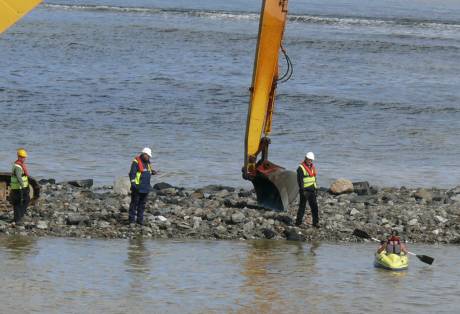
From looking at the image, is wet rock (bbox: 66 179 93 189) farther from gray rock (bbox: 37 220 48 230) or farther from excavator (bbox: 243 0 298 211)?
gray rock (bbox: 37 220 48 230)

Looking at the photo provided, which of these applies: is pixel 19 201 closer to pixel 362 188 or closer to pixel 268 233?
pixel 268 233

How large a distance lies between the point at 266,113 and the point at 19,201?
4.93 metres

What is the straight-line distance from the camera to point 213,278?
18328 millimetres

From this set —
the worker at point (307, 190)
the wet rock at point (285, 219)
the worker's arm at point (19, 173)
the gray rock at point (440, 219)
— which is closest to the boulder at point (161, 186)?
the wet rock at point (285, 219)

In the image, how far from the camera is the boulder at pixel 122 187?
2434 centimetres

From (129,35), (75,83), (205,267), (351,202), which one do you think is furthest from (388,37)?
(205,267)

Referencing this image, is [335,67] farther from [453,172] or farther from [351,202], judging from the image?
[351,202]

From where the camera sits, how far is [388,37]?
78.1m

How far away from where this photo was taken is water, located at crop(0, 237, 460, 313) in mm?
16703

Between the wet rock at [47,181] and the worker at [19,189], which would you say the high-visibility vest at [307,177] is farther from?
the wet rock at [47,181]

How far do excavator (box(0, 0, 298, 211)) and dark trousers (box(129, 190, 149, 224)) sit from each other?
1.96 metres

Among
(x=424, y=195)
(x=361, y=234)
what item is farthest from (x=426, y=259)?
(x=424, y=195)

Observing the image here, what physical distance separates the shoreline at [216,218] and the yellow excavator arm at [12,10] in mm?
9135

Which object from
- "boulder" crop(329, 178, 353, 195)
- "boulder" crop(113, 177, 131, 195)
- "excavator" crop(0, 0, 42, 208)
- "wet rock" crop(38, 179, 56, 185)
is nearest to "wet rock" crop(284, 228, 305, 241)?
"boulder" crop(113, 177, 131, 195)
